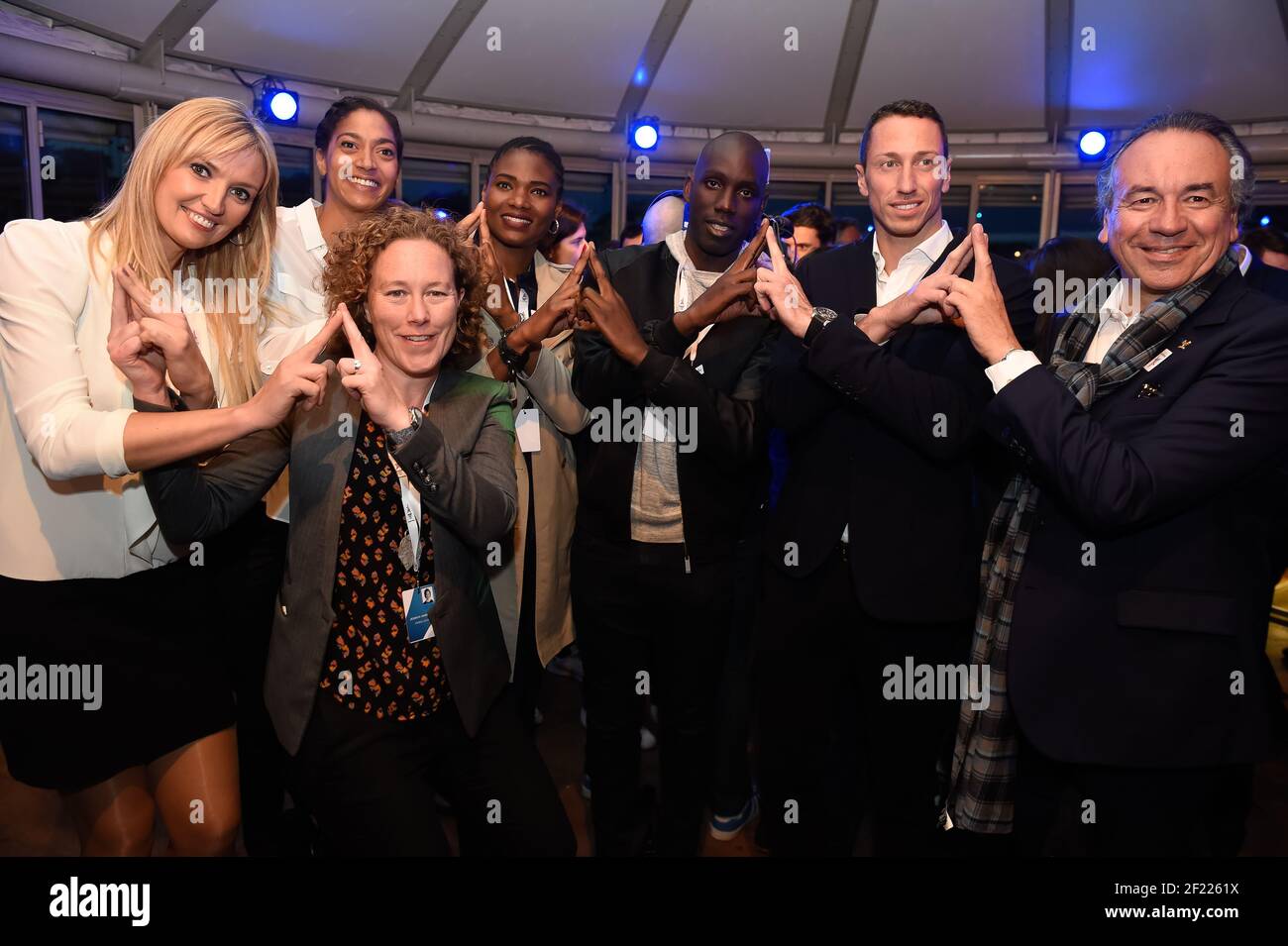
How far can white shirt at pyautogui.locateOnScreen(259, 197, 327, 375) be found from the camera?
81.7 inches

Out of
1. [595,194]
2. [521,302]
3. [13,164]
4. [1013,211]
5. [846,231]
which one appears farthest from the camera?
[1013,211]

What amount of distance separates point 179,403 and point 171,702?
0.60 metres

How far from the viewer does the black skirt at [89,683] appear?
5.69 ft

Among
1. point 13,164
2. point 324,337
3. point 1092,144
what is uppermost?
point 1092,144

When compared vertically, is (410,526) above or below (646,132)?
below

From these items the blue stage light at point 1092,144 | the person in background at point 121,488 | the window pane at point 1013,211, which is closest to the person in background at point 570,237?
the person in background at point 121,488

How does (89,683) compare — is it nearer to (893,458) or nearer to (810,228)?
(893,458)

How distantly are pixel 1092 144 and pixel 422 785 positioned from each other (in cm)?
820

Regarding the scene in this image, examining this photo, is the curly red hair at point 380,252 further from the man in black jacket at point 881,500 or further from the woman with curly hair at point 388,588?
the man in black jacket at point 881,500

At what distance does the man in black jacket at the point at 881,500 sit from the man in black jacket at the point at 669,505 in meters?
0.17

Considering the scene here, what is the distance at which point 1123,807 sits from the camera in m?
1.64

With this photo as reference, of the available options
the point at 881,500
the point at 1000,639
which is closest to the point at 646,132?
the point at 881,500
